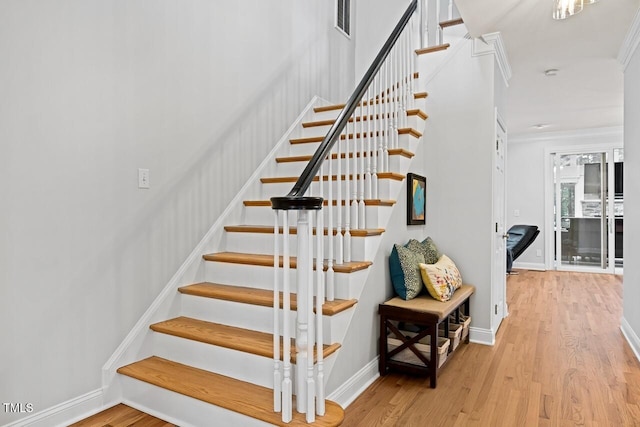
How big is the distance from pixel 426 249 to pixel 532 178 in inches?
217

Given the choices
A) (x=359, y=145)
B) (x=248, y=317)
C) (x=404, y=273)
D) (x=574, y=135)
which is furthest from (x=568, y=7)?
(x=574, y=135)

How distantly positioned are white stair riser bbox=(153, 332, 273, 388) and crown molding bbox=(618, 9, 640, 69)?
340 centimetres

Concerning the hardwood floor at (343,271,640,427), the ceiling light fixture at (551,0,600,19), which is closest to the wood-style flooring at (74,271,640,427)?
the hardwood floor at (343,271,640,427)

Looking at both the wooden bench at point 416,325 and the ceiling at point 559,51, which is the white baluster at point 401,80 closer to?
the ceiling at point 559,51

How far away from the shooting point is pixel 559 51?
12.0 feet

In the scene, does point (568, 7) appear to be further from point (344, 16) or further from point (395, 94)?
point (344, 16)

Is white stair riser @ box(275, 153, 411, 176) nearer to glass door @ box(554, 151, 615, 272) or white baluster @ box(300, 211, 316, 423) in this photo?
white baluster @ box(300, 211, 316, 423)

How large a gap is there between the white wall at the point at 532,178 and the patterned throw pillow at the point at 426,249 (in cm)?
524

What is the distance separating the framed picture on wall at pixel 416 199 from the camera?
3266 millimetres

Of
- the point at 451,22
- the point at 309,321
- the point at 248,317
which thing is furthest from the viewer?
the point at 451,22

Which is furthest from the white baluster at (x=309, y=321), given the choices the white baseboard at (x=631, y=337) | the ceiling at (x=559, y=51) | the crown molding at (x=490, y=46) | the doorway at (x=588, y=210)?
the doorway at (x=588, y=210)

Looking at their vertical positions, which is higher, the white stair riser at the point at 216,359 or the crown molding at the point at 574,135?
the crown molding at the point at 574,135

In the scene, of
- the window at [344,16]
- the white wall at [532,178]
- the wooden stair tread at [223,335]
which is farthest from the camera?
the white wall at [532,178]

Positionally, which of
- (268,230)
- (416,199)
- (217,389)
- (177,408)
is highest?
(416,199)
